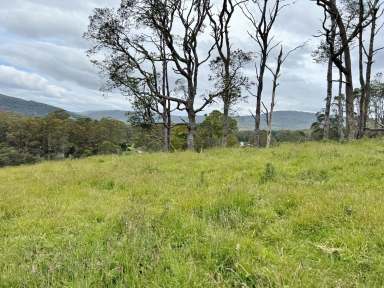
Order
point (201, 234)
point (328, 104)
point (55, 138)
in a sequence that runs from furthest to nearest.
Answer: point (55, 138) < point (328, 104) < point (201, 234)

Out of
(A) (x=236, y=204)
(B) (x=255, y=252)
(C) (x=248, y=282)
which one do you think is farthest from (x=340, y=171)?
(C) (x=248, y=282)

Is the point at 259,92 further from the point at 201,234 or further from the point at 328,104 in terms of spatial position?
the point at 201,234

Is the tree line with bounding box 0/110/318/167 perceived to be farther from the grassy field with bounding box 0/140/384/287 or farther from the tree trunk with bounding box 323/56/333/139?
the grassy field with bounding box 0/140/384/287

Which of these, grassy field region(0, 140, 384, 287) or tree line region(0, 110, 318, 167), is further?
tree line region(0, 110, 318, 167)

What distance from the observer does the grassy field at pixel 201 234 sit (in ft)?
12.5

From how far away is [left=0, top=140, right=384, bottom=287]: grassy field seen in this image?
3.81 meters

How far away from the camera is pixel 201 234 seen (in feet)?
16.6

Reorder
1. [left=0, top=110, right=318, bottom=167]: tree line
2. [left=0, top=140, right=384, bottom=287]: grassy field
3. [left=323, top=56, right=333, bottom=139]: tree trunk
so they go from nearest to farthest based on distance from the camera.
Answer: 1. [left=0, top=140, right=384, bottom=287]: grassy field
2. [left=323, top=56, right=333, bottom=139]: tree trunk
3. [left=0, top=110, right=318, bottom=167]: tree line

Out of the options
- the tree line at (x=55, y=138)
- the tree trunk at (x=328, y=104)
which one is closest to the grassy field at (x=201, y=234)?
the tree trunk at (x=328, y=104)

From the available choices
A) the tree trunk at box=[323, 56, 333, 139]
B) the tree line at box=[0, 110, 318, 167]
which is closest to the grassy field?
the tree trunk at box=[323, 56, 333, 139]

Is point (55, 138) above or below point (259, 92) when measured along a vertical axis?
below

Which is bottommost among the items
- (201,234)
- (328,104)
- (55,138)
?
(55,138)

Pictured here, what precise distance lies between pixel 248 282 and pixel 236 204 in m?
2.84

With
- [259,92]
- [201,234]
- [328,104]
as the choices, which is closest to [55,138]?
[259,92]
